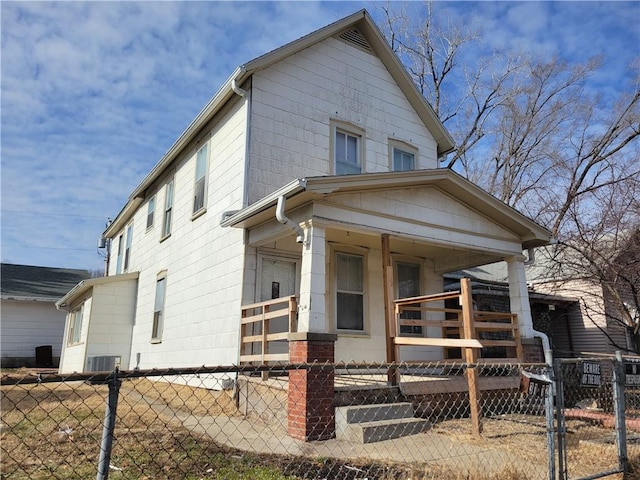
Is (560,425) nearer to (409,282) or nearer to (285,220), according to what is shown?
(285,220)

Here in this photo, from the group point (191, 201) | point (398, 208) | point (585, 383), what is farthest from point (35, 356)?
point (585, 383)

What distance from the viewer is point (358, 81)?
12.1 m

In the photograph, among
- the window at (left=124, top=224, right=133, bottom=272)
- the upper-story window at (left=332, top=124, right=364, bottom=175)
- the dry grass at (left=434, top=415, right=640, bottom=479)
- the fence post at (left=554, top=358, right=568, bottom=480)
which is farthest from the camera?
the window at (left=124, top=224, right=133, bottom=272)

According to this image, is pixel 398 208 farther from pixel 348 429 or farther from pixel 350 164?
pixel 348 429

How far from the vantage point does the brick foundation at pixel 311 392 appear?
20.9 feet

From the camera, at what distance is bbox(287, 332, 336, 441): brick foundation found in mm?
6367

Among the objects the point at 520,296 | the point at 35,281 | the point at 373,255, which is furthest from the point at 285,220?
the point at 35,281

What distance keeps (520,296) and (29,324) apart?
21279 millimetres

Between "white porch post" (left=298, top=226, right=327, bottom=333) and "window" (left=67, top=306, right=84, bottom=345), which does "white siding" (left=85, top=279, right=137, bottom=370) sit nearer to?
"window" (left=67, top=306, right=84, bottom=345)

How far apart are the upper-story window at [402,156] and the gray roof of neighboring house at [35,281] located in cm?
1776

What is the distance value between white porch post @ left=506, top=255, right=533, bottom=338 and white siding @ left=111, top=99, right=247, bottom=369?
556cm

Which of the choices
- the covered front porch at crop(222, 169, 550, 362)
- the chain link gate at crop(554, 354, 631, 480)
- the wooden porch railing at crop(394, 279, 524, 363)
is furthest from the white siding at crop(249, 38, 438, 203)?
the chain link gate at crop(554, 354, 631, 480)

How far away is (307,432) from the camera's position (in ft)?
20.7

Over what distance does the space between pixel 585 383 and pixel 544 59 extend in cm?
2414
